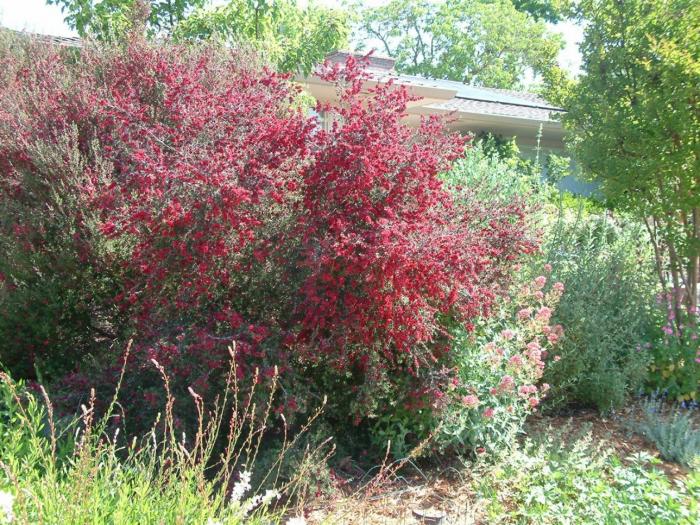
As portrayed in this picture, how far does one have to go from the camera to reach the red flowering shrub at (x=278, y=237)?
379 cm

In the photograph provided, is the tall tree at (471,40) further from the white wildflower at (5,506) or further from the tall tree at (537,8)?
the white wildflower at (5,506)

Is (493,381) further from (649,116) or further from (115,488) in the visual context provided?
(649,116)

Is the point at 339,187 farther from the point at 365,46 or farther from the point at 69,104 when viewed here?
the point at 365,46

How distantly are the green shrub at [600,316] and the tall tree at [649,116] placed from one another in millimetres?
295

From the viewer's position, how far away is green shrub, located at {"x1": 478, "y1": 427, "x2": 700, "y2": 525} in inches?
121

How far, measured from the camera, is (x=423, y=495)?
12.7ft

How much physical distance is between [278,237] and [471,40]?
32322mm

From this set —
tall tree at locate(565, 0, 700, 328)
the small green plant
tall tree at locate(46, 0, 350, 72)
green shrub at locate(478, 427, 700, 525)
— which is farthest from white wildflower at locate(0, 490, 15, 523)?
tall tree at locate(46, 0, 350, 72)

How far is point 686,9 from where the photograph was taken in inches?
212

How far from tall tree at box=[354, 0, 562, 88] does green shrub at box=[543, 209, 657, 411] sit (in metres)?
28.1

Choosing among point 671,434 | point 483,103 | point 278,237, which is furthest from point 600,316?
point 483,103

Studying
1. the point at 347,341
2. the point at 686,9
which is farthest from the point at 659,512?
the point at 686,9

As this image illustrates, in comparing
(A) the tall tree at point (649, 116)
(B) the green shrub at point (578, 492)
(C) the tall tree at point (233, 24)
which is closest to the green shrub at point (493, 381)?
(B) the green shrub at point (578, 492)

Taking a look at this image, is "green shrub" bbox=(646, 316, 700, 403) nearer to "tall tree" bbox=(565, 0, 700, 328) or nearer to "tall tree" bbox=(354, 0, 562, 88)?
"tall tree" bbox=(565, 0, 700, 328)
